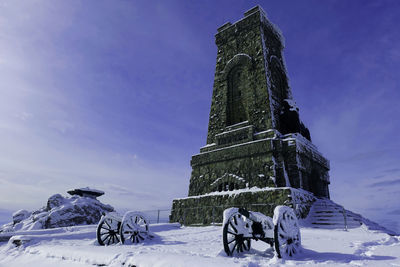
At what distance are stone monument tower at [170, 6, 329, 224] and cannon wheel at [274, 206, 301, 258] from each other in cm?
564

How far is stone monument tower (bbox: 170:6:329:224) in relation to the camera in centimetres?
1382

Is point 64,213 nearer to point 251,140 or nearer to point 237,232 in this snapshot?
point 251,140

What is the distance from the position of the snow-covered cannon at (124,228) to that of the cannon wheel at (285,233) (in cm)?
504

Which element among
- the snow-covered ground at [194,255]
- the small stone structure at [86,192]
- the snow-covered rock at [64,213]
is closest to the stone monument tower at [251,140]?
the snow-covered ground at [194,255]

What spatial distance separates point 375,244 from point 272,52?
15.9m

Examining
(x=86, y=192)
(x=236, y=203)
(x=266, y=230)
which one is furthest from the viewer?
(x=86, y=192)

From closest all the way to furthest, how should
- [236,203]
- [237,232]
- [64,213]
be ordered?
[237,232], [236,203], [64,213]

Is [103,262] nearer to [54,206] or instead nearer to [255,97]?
[255,97]

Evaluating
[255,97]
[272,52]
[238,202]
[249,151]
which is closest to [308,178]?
[249,151]

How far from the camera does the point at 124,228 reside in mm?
8273

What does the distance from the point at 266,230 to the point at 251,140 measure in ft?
34.2

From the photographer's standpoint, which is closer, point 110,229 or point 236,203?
point 110,229

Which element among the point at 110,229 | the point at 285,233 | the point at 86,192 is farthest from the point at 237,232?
the point at 86,192

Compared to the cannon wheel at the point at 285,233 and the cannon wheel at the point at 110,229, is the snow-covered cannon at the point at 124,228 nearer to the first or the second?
the cannon wheel at the point at 110,229
